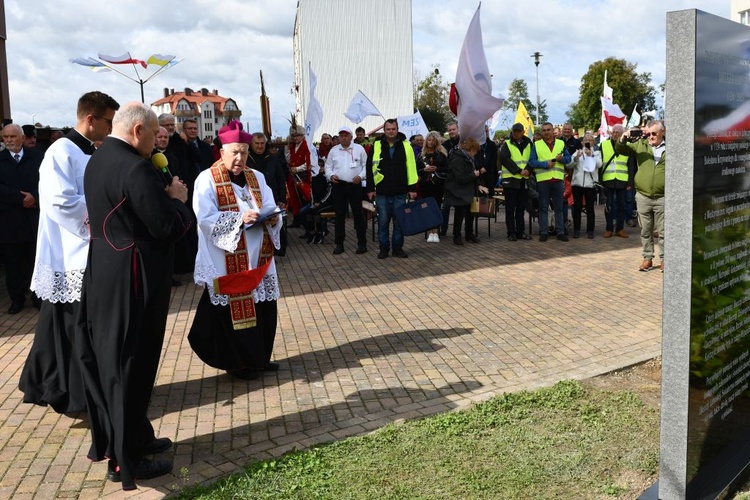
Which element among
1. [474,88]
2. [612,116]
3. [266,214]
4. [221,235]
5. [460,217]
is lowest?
[460,217]

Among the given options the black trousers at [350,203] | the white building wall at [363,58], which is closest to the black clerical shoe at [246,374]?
the black trousers at [350,203]

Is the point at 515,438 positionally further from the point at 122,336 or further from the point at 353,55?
the point at 353,55

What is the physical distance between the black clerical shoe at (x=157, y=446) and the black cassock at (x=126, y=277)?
33 cm

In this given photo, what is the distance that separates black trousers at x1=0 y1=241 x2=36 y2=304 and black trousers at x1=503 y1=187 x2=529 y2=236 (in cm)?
822

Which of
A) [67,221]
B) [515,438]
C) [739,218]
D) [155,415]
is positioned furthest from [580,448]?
[67,221]

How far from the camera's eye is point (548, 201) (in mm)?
13922

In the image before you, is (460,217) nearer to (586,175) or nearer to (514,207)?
(514,207)

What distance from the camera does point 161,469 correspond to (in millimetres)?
4418

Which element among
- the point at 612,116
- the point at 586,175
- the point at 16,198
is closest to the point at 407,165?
the point at 586,175

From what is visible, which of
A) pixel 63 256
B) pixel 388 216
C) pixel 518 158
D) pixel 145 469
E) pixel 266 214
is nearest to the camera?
pixel 145 469

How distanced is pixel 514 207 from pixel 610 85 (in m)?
60.3

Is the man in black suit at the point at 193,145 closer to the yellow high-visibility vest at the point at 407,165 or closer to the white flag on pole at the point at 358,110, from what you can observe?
the yellow high-visibility vest at the point at 407,165

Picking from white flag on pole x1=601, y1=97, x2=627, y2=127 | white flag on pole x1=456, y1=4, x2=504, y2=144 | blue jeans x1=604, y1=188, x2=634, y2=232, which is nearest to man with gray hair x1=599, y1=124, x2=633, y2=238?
blue jeans x1=604, y1=188, x2=634, y2=232

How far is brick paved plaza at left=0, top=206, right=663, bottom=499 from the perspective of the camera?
15.9 feet
